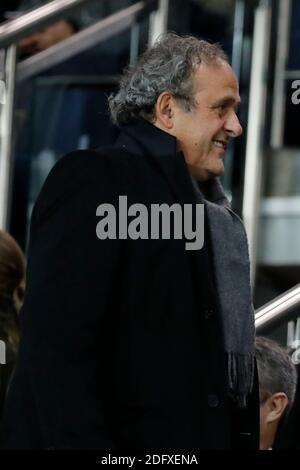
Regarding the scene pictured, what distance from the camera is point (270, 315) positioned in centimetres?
349

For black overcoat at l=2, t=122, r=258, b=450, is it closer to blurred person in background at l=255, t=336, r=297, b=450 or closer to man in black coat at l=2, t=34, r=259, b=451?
man in black coat at l=2, t=34, r=259, b=451

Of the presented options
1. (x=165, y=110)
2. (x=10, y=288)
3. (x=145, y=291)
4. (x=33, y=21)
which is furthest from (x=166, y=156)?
(x=33, y=21)

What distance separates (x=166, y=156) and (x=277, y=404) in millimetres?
976

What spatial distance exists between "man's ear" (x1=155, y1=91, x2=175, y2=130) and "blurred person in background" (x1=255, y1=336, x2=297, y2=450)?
85cm

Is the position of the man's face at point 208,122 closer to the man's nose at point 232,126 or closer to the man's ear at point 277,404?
the man's nose at point 232,126

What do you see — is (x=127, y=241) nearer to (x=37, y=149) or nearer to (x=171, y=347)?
(x=171, y=347)

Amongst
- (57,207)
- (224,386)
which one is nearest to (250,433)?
(224,386)

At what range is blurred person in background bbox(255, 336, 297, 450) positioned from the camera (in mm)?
3305

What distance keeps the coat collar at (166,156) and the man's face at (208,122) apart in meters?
0.04

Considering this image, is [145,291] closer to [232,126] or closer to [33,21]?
[232,126]

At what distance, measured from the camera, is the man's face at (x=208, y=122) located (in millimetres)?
2604

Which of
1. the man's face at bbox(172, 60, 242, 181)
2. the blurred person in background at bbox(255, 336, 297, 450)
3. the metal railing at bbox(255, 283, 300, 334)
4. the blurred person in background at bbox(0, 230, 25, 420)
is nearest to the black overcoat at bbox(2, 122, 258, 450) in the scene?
the man's face at bbox(172, 60, 242, 181)

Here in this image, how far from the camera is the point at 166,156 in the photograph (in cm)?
254

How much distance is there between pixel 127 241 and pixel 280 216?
249 centimetres
